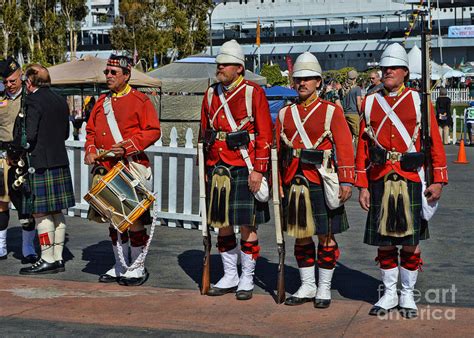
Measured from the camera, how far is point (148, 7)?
60.8m

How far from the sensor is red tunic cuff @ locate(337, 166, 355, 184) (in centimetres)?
723

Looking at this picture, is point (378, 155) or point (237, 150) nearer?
point (378, 155)

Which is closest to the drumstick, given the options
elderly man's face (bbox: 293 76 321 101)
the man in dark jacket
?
the man in dark jacket

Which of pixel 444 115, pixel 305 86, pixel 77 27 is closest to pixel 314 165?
pixel 305 86

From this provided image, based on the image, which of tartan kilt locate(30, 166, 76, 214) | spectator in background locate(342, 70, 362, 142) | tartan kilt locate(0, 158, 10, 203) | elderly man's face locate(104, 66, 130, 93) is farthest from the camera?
spectator in background locate(342, 70, 362, 142)

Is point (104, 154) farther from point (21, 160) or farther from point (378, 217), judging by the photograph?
point (378, 217)

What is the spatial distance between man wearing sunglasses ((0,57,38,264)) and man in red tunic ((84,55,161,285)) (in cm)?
108

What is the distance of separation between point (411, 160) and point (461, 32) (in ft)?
245

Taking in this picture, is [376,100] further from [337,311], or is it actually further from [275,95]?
[275,95]

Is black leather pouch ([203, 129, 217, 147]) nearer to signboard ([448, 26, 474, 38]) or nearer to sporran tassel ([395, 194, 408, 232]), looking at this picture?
sporran tassel ([395, 194, 408, 232])

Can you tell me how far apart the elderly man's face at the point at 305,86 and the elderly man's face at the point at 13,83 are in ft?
10.2

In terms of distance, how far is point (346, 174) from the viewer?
723 cm

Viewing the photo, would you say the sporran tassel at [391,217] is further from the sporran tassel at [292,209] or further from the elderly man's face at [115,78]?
the elderly man's face at [115,78]

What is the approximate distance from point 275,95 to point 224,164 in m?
26.4
